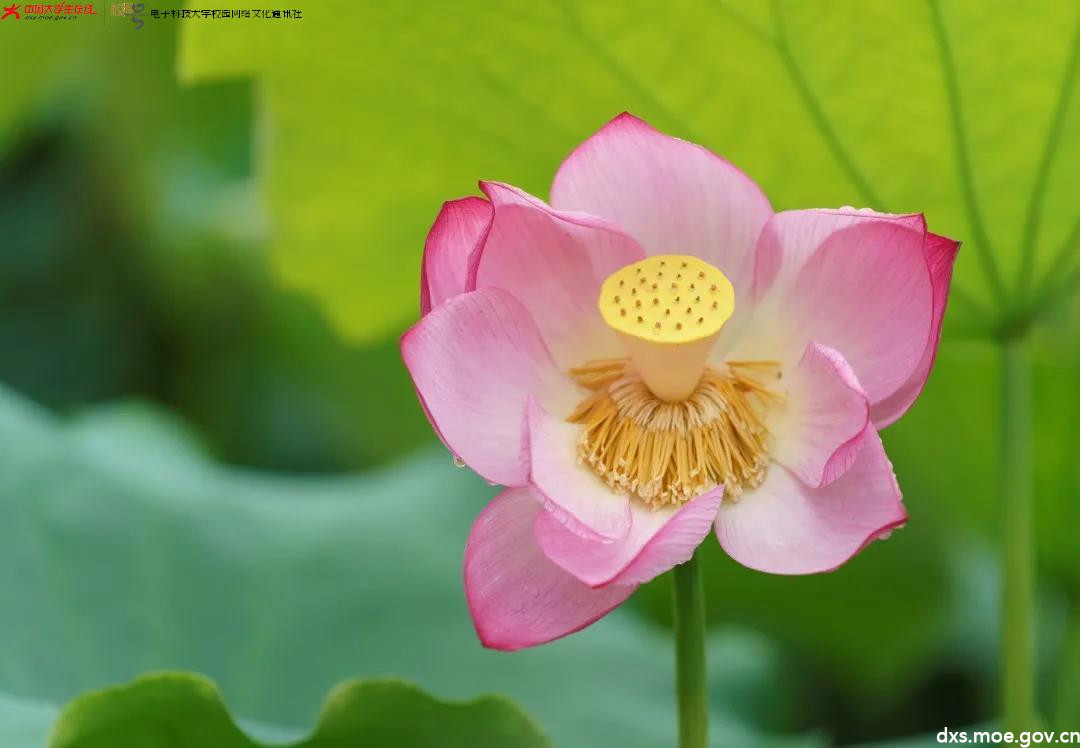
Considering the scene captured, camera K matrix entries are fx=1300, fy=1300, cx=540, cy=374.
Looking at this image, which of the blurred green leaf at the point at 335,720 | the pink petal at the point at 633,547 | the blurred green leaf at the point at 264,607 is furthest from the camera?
the blurred green leaf at the point at 264,607

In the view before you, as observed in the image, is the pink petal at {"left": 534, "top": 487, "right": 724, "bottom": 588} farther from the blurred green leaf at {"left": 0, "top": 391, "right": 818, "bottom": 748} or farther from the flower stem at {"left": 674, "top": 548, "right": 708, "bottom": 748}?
the blurred green leaf at {"left": 0, "top": 391, "right": 818, "bottom": 748}

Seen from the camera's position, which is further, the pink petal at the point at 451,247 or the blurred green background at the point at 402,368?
the blurred green background at the point at 402,368

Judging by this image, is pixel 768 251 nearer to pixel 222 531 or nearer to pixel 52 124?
pixel 222 531

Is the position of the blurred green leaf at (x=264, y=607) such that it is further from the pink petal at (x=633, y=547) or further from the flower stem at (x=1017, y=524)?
the pink petal at (x=633, y=547)

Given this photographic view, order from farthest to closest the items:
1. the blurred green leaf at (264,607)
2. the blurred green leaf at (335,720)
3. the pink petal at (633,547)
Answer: the blurred green leaf at (264,607) < the blurred green leaf at (335,720) < the pink petal at (633,547)

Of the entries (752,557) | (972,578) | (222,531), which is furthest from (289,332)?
(752,557)

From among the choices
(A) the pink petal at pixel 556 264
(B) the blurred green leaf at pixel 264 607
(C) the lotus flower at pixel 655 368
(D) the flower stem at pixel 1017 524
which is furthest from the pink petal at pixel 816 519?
(B) the blurred green leaf at pixel 264 607

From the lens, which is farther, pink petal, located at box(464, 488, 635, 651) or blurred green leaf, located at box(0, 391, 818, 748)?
blurred green leaf, located at box(0, 391, 818, 748)

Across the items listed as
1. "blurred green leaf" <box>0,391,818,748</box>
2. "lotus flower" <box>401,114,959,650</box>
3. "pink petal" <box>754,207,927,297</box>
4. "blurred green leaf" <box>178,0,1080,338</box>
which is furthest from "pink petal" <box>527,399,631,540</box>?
"blurred green leaf" <box>0,391,818,748</box>
